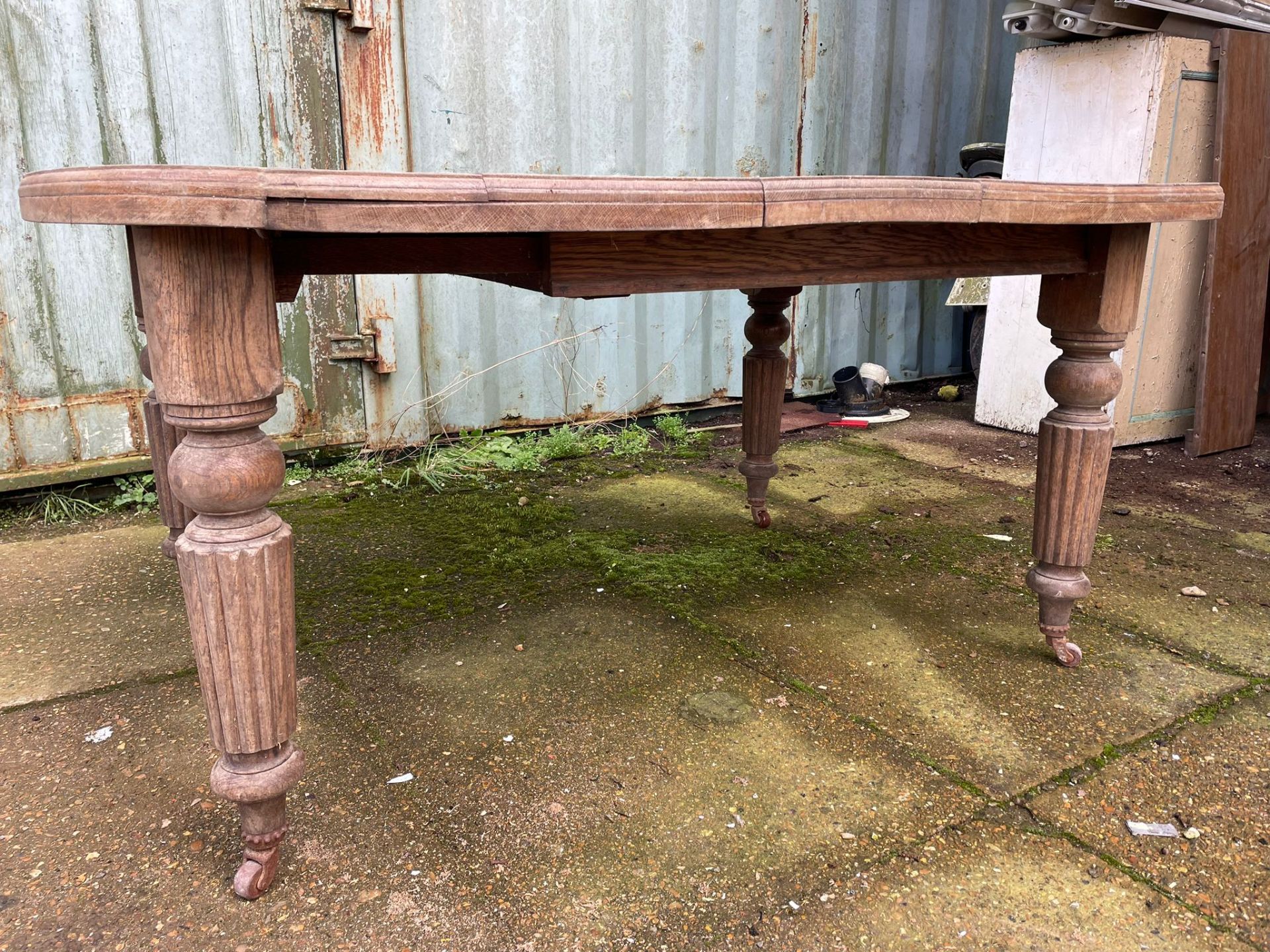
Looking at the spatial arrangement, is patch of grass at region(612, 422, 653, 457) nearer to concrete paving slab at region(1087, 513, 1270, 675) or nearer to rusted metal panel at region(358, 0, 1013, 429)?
rusted metal panel at region(358, 0, 1013, 429)

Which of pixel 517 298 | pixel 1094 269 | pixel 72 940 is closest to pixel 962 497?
pixel 1094 269

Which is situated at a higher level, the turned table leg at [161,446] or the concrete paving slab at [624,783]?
the turned table leg at [161,446]

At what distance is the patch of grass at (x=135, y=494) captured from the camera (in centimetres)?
311

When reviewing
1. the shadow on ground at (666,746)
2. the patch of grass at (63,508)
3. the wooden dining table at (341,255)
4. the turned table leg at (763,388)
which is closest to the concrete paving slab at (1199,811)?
the shadow on ground at (666,746)

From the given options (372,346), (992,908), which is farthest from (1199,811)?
(372,346)

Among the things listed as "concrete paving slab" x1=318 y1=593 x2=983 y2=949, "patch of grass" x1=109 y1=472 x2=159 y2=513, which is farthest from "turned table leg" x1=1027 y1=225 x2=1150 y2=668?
"patch of grass" x1=109 y1=472 x2=159 y2=513

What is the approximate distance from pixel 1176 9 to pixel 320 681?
370 cm

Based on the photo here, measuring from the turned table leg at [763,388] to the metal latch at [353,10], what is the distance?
165cm

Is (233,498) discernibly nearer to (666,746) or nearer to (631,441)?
(666,746)

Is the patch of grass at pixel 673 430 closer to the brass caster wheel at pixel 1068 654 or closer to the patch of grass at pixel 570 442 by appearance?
the patch of grass at pixel 570 442

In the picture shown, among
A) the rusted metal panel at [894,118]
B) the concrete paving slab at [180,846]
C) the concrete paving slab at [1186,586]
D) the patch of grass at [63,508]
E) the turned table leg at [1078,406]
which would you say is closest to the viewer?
the concrete paving slab at [180,846]

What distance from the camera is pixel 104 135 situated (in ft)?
9.52

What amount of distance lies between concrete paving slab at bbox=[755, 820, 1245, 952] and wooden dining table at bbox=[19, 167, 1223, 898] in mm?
787

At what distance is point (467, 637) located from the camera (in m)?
2.15
